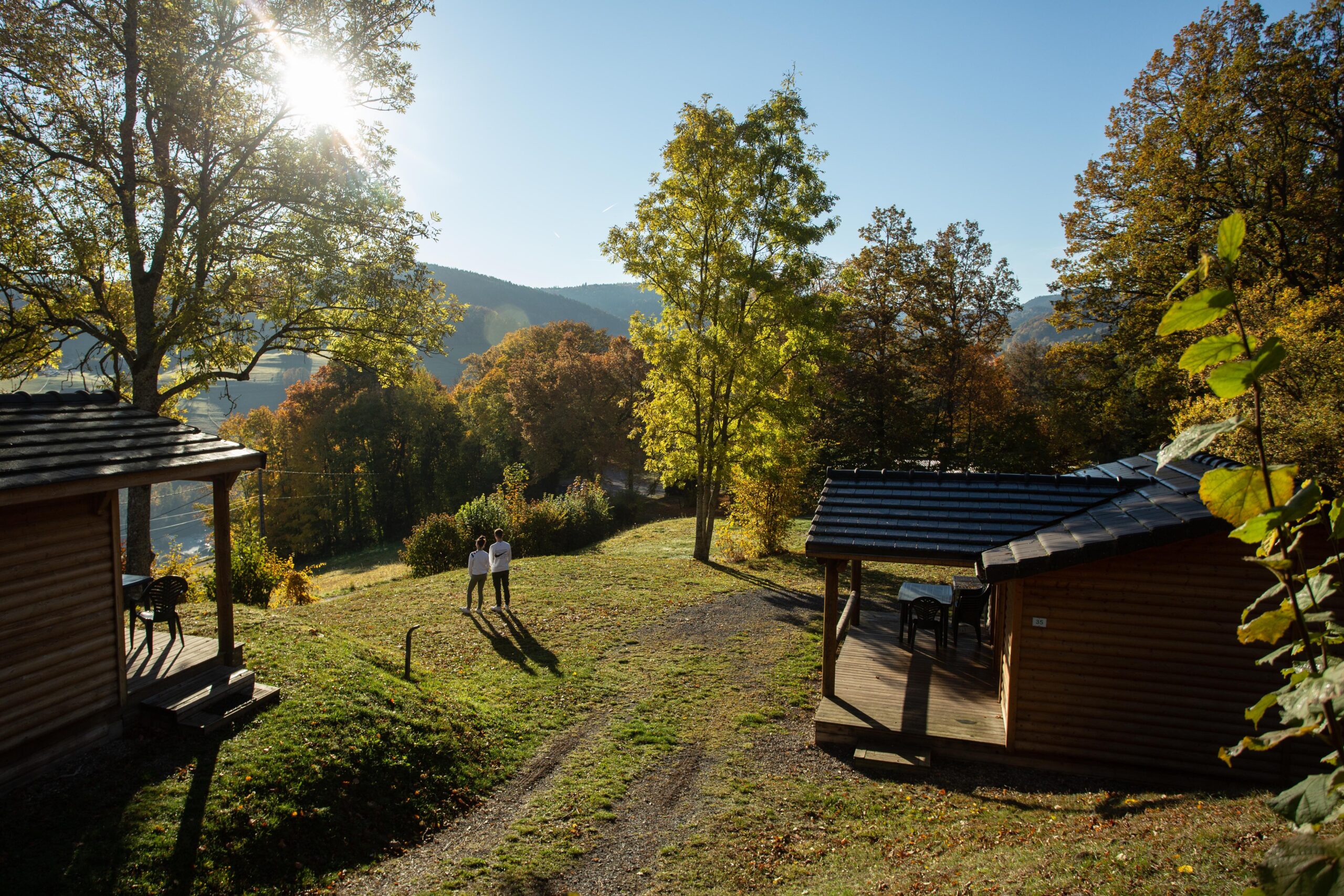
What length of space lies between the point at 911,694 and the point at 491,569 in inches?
333

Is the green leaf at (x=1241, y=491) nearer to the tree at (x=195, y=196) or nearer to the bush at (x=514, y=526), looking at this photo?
the tree at (x=195, y=196)

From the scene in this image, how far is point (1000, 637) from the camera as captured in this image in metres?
10.6

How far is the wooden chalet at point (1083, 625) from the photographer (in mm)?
7719

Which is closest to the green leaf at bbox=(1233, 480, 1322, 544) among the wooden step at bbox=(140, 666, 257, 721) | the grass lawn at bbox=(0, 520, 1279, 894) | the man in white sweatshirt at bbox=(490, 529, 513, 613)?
the grass lawn at bbox=(0, 520, 1279, 894)

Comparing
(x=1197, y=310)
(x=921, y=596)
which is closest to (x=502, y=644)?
(x=921, y=596)

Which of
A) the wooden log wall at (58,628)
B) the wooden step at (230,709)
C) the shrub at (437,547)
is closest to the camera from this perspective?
the wooden log wall at (58,628)

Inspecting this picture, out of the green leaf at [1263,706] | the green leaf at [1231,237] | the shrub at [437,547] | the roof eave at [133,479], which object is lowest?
the shrub at [437,547]

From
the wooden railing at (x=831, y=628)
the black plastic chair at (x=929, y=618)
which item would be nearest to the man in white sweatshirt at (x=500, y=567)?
the wooden railing at (x=831, y=628)

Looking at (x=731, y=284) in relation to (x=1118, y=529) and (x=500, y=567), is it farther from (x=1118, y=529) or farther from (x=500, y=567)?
(x=1118, y=529)

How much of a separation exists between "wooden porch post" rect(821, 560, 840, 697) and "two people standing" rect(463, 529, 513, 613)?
Answer: 7086mm

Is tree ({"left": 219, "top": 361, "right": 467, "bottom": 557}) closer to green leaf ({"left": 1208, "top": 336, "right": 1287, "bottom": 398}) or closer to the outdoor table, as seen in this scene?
the outdoor table

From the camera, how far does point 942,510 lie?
31.2 ft

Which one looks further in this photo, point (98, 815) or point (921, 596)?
point (921, 596)

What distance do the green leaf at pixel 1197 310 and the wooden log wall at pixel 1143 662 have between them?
7.57 meters
